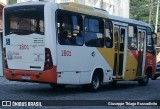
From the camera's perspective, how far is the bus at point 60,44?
13.6m

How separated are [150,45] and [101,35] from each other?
509cm

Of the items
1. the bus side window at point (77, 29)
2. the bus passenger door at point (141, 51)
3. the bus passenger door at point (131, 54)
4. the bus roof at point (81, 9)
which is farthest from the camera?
the bus passenger door at point (141, 51)

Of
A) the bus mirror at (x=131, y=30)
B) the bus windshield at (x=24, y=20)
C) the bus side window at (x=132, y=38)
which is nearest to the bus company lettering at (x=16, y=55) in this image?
the bus windshield at (x=24, y=20)

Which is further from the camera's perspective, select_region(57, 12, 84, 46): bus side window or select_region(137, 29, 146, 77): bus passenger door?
select_region(137, 29, 146, 77): bus passenger door

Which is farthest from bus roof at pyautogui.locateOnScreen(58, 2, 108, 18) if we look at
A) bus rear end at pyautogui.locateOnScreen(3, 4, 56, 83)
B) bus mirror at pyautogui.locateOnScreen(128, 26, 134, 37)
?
bus mirror at pyautogui.locateOnScreen(128, 26, 134, 37)

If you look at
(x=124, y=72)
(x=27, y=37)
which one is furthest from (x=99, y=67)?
(x=27, y=37)

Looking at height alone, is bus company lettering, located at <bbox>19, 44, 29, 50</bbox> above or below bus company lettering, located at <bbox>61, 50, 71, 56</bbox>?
above

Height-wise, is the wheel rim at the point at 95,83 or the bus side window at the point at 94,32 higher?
the bus side window at the point at 94,32

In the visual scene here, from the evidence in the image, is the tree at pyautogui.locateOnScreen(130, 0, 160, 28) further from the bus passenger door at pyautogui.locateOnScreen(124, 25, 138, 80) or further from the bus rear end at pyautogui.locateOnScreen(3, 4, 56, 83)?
the bus rear end at pyautogui.locateOnScreen(3, 4, 56, 83)

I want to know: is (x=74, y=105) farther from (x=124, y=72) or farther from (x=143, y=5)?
(x=143, y=5)

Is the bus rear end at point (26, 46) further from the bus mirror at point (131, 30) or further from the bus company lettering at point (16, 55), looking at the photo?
the bus mirror at point (131, 30)

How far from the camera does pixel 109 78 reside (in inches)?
667

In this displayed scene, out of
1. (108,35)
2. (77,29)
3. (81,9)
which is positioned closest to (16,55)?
(77,29)

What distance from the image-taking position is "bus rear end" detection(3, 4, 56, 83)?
13.6 m
